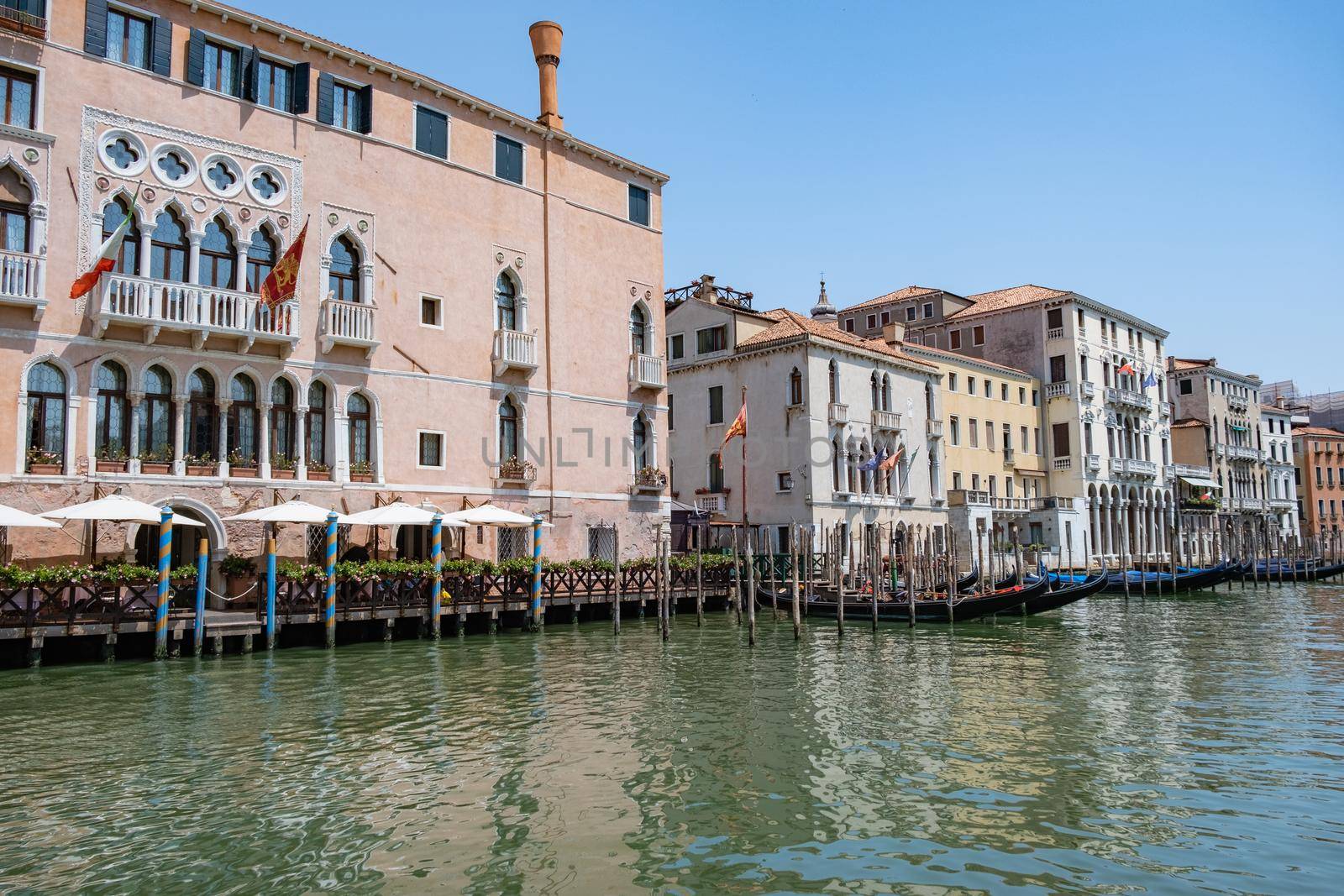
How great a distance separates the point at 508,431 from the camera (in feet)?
82.8

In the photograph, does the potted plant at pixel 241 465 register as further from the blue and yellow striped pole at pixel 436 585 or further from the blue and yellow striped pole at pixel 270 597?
the blue and yellow striped pole at pixel 436 585

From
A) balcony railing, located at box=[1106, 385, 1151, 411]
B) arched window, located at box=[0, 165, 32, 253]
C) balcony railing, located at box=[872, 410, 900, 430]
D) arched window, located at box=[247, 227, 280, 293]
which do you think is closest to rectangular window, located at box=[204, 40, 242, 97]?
arched window, located at box=[247, 227, 280, 293]

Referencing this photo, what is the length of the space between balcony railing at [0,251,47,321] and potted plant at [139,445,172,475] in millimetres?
2927

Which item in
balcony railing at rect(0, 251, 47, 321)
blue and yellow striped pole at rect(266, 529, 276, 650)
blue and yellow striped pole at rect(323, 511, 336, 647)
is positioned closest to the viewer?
balcony railing at rect(0, 251, 47, 321)

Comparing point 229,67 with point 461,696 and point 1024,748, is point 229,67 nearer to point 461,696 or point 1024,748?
point 461,696

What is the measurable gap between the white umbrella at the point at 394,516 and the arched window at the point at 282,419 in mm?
1931

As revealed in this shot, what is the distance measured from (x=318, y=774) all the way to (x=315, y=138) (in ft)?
53.7

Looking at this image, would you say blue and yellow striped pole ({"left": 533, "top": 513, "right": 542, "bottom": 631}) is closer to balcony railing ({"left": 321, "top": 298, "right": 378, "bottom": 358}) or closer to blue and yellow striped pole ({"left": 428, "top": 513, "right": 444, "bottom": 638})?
blue and yellow striped pole ({"left": 428, "top": 513, "right": 444, "bottom": 638})

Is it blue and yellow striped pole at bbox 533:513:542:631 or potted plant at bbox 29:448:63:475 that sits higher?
potted plant at bbox 29:448:63:475

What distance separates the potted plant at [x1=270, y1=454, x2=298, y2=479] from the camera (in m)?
20.8

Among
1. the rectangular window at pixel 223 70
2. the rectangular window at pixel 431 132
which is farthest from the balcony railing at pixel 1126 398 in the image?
the rectangular window at pixel 223 70

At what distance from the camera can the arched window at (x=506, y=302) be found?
25.5m

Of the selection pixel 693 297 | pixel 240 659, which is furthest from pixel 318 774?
pixel 693 297

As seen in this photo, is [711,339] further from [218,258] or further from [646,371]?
[218,258]
